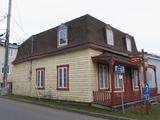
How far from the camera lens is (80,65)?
1780 cm

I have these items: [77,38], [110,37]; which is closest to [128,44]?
[110,37]

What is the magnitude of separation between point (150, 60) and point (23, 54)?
49.3ft

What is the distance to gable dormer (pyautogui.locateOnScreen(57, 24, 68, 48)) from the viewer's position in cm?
2002

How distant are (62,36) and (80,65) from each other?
3.95 m

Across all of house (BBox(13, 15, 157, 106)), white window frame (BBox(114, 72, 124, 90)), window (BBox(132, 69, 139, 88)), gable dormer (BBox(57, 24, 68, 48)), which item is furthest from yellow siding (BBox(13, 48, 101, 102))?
window (BBox(132, 69, 139, 88))

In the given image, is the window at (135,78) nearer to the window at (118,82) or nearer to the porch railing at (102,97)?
the window at (118,82)

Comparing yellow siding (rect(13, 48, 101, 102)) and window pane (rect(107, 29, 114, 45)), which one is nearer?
yellow siding (rect(13, 48, 101, 102))

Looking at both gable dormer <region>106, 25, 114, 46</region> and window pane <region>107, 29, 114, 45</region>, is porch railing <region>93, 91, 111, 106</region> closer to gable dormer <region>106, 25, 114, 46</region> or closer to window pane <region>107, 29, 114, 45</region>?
gable dormer <region>106, 25, 114, 46</region>

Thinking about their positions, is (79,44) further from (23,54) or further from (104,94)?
(23,54)

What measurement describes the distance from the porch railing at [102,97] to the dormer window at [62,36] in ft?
17.3

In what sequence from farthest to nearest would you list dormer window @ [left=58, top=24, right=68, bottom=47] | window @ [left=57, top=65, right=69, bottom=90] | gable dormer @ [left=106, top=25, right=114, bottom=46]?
gable dormer @ [left=106, top=25, right=114, bottom=46], dormer window @ [left=58, top=24, right=68, bottom=47], window @ [left=57, top=65, right=69, bottom=90]

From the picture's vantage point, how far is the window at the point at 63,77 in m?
18.9

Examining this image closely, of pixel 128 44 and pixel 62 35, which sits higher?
pixel 62 35

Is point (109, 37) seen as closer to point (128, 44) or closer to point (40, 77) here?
point (128, 44)
